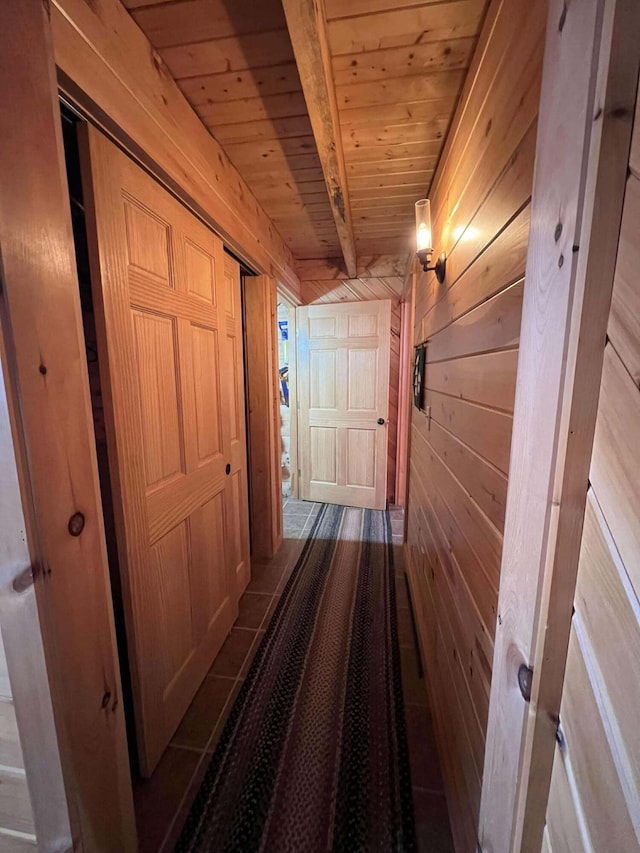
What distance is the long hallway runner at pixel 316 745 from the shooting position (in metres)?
1.00

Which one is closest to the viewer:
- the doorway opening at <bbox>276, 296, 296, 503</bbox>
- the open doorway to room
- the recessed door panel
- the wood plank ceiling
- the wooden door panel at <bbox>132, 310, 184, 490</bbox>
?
the wood plank ceiling

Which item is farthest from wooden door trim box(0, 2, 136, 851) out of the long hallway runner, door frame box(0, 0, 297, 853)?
the long hallway runner

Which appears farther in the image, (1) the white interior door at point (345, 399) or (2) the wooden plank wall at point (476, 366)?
(1) the white interior door at point (345, 399)

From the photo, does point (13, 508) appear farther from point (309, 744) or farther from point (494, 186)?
point (309, 744)

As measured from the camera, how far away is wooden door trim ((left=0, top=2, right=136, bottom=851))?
20.6 inches

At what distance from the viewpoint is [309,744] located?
48.1 inches

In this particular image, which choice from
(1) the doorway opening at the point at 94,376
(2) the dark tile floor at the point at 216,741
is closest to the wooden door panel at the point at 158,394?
(1) the doorway opening at the point at 94,376

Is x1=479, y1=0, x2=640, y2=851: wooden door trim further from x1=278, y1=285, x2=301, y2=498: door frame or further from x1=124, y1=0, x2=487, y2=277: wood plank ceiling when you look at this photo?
x1=278, y1=285, x2=301, y2=498: door frame

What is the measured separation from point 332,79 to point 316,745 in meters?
2.45

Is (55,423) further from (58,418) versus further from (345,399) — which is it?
(345,399)

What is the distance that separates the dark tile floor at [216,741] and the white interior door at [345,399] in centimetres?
138

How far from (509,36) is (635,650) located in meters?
1.21

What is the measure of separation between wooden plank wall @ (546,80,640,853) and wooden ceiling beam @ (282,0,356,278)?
900 mm

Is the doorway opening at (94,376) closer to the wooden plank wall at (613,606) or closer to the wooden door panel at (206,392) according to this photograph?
the wooden door panel at (206,392)
